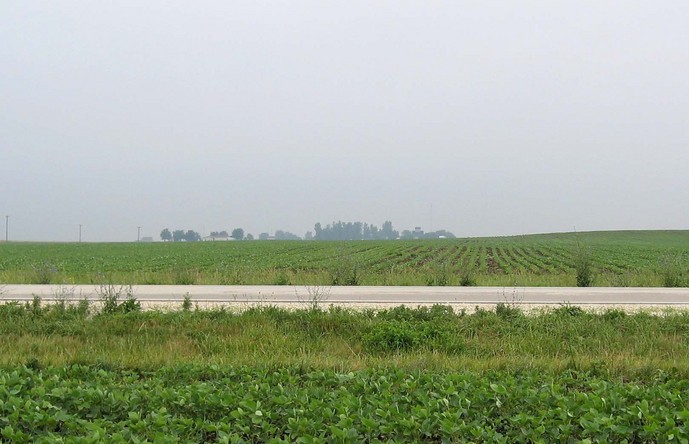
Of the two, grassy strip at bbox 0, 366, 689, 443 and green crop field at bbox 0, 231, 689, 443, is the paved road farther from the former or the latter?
grassy strip at bbox 0, 366, 689, 443

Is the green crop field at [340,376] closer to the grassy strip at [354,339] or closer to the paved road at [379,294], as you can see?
the grassy strip at [354,339]

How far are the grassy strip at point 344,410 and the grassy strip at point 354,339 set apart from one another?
1273mm

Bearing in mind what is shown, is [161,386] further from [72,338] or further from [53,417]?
[72,338]

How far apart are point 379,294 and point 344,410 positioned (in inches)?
449

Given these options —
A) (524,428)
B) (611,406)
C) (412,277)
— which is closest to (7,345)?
(524,428)

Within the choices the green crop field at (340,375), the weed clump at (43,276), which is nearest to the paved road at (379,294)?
the weed clump at (43,276)

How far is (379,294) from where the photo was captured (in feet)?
53.8

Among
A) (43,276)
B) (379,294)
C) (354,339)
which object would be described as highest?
(43,276)

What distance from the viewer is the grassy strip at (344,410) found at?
15.6ft

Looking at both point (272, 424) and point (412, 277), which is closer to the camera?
point (272, 424)

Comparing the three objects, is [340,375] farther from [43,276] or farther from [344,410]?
[43,276]

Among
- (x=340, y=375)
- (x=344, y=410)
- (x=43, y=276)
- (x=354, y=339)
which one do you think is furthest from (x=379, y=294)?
(x=43, y=276)

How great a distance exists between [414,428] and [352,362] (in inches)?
113

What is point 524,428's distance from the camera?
4.87 m
